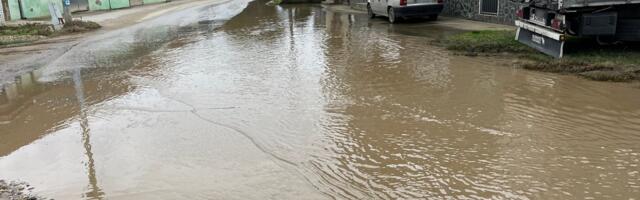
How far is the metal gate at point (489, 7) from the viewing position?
→ 1791 centimetres

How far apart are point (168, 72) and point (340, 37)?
243 inches

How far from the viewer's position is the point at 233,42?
1603 centimetres

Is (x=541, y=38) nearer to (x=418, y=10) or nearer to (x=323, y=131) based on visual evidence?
(x=323, y=131)

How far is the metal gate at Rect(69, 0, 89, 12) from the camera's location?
32.1 meters

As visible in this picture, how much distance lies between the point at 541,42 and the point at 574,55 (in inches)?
26.0

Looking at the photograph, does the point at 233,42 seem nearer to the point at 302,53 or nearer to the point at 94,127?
the point at 302,53

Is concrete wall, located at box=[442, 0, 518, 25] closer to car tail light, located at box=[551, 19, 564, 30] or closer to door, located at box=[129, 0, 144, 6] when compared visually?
car tail light, located at box=[551, 19, 564, 30]

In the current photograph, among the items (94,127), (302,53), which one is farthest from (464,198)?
(302,53)

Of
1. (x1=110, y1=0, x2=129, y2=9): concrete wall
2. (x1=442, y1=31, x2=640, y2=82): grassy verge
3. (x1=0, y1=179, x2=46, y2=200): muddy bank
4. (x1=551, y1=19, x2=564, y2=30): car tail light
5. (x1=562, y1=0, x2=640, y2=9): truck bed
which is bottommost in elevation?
(x1=0, y1=179, x2=46, y2=200): muddy bank

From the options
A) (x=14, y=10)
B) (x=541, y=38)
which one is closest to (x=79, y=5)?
(x=14, y=10)

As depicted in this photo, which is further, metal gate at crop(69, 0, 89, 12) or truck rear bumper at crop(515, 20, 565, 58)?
metal gate at crop(69, 0, 89, 12)

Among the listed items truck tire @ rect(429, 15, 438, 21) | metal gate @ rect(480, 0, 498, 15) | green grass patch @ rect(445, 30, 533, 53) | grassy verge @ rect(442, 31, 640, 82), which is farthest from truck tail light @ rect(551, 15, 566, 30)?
truck tire @ rect(429, 15, 438, 21)

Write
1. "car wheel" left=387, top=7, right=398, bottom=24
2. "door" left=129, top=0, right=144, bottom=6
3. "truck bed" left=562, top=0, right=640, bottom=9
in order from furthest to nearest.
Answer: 1. "door" left=129, top=0, right=144, bottom=6
2. "car wheel" left=387, top=7, right=398, bottom=24
3. "truck bed" left=562, top=0, right=640, bottom=9

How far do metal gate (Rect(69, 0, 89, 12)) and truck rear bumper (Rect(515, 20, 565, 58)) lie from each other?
27256 millimetres
